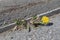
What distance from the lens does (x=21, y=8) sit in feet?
26.5

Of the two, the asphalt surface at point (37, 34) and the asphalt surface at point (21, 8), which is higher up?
the asphalt surface at point (37, 34)

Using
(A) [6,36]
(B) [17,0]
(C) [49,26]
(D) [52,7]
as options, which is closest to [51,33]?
(C) [49,26]

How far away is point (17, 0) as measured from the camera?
30.7ft

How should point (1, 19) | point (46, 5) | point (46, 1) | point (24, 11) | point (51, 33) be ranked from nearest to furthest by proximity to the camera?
point (51, 33) < point (1, 19) < point (24, 11) < point (46, 5) < point (46, 1)

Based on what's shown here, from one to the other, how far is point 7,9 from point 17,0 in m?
1.38

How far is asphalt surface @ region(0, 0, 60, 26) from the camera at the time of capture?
7.19 m

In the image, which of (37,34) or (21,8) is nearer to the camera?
(37,34)

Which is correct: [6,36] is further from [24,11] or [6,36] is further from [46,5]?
[46,5]

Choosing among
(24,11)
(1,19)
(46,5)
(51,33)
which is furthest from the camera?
(46,5)

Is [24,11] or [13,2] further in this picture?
[13,2]

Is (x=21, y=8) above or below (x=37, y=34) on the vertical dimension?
below

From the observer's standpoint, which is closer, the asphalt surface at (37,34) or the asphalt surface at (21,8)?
the asphalt surface at (37,34)

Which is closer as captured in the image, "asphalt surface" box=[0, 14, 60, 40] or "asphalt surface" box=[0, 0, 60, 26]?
"asphalt surface" box=[0, 14, 60, 40]

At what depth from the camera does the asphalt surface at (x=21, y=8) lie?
7194mm
